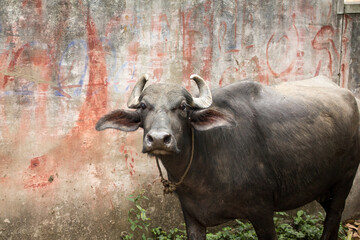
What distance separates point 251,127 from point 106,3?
2163 mm

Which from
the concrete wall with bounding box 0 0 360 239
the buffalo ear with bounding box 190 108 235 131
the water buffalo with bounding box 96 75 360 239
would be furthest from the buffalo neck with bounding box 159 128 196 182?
the concrete wall with bounding box 0 0 360 239

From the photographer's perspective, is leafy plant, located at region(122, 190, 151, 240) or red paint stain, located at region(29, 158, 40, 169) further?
leafy plant, located at region(122, 190, 151, 240)

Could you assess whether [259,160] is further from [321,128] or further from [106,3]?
[106,3]

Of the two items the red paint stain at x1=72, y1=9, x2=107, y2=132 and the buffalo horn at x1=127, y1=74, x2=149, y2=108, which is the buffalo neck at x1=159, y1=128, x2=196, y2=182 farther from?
the red paint stain at x1=72, y1=9, x2=107, y2=132

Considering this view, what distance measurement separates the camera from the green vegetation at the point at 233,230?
5.48m

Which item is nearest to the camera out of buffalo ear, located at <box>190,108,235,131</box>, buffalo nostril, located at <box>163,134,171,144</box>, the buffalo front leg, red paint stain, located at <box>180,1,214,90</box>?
buffalo nostril, located at <box>163,134,171,144</box>

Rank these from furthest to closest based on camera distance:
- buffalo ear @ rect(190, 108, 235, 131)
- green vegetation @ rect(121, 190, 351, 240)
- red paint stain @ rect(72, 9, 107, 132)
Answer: green vegetation @ rect(121, 190, 351, 240)
red paint stain @ rect(72, 9, 107, 132)
buffalo ear @ rect(190, 108, 235, 131)

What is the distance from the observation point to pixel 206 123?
400cm

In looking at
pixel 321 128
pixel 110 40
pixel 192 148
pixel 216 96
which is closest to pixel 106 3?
pixel 110 40

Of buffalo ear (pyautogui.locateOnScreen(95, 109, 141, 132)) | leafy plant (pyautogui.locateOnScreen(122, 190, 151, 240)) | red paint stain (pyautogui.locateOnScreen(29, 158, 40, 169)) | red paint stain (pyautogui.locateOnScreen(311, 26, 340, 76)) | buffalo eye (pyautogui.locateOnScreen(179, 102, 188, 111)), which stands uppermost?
red paint stain (pyautogui.locateOnScreen(311, 26, 340, 76))

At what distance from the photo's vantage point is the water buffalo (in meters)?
3.89

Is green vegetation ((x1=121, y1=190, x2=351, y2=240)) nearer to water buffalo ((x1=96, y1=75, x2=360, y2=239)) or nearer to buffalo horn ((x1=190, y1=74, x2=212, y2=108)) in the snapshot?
water buffalo ((x1=96, y1=75, x2=360, y2=239))

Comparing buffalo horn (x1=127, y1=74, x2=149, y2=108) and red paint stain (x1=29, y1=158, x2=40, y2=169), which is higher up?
buffalo horn (x1=127, y1=74, x2=149, y2=108)

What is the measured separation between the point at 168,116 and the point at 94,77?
186cm
